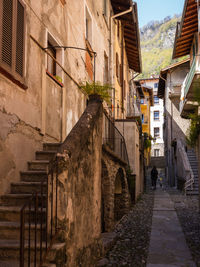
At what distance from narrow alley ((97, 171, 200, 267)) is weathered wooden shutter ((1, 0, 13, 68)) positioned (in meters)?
3.80

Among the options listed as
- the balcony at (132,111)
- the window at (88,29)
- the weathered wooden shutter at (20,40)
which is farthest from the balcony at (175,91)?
the weathered wooden shutter at (20,40)

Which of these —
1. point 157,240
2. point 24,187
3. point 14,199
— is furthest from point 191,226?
point 14,199

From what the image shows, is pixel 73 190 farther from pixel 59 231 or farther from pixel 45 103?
pixel 45 103

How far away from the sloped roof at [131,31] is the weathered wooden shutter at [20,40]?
1140 centimetres

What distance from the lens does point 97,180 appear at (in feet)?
19.3

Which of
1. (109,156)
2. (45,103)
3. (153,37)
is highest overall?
(153,37)

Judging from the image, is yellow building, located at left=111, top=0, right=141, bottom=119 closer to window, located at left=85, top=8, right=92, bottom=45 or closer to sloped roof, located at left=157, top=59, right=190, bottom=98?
window, located at left=85, top=8, right=92, bottom=45

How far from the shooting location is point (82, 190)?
16.0 ft

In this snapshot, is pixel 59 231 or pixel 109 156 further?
pixel 109 156

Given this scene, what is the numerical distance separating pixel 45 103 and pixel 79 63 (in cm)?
351

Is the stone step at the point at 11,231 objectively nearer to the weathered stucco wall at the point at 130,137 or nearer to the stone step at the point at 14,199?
the stone step at the point at 14,199

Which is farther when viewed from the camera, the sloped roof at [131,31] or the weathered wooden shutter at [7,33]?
the sloped roof at [131,31]

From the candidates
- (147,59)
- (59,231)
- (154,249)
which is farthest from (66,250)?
(147,59)

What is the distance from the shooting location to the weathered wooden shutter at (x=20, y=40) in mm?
5746
